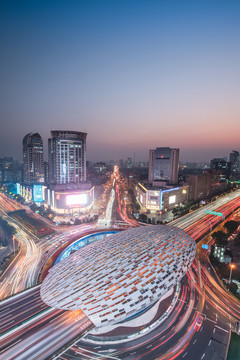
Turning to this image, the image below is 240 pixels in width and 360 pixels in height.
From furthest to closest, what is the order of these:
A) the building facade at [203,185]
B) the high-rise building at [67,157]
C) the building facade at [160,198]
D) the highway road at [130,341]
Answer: the building facade at [203,185] → the high-rise building at [67,157] → the building facade at [160,198] → the highway road at [130,341]

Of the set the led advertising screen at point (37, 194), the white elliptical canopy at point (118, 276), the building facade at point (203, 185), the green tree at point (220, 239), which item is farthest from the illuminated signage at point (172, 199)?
the led advertising screen at point (37, 194)

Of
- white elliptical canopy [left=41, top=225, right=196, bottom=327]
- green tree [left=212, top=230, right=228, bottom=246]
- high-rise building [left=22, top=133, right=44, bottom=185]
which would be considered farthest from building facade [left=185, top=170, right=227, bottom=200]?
high-rise building [left=22, top=133, right=44, bottom=185]

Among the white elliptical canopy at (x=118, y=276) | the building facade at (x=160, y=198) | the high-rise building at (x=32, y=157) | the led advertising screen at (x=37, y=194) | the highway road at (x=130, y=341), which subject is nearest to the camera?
the highway road at (x=130, y=341)

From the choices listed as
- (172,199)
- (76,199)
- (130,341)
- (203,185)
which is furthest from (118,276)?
(203,185)

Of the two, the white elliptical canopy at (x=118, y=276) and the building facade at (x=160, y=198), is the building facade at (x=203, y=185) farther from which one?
the white elliptical canopy at (x=118, y=276)

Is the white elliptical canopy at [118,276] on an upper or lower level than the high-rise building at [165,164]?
lower

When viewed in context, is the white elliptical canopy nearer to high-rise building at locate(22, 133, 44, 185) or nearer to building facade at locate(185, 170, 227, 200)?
building facade at locate(185, 170, 227, 200)
